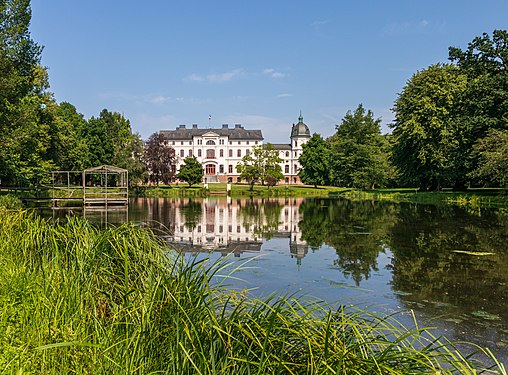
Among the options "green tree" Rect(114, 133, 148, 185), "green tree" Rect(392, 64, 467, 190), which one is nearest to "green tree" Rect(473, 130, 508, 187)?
"green tree" Rect(392, 64, 467, 190)

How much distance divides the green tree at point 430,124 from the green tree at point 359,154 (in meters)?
7.47

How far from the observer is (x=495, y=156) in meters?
22.8

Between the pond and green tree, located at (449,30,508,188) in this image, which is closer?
the pond

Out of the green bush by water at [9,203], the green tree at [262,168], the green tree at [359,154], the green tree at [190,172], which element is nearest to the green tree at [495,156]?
the green tree at [359,154]

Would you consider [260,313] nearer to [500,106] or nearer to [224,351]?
[224,351]

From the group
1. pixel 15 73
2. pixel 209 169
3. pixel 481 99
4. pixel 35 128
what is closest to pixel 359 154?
pixel 481 99

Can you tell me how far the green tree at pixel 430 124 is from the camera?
101 ft

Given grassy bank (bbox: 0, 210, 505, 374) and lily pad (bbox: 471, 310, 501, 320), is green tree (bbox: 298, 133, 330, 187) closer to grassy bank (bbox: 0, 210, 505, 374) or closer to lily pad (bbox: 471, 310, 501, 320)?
lily pad (bbox: 471, 310, 501, 320)

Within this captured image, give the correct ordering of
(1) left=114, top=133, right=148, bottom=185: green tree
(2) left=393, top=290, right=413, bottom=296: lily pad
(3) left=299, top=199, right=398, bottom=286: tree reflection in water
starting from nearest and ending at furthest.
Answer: (2) left=393, top=290, right=413, bottom=296: lily pad < (3) left=299, top=199, right=398, bottom=286: tree reflection in water < (1) left=114, top=133, right=148, bottom=185: green tree

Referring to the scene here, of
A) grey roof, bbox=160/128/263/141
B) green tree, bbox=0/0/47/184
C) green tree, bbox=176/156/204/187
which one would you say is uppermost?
grey roof, bbox=160/128/263/141

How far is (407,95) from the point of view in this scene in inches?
1380

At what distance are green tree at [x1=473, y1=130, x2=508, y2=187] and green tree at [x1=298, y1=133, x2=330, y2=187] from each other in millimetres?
31162

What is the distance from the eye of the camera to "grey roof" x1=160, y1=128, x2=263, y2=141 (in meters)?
75.2

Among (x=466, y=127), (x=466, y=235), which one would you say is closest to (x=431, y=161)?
(x=466, y=127)
